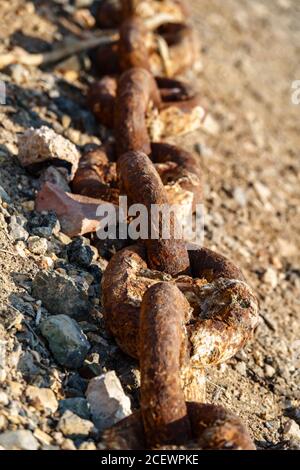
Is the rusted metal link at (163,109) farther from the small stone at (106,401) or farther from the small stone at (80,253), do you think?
the small stone at (106,401)

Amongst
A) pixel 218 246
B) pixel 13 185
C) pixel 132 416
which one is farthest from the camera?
pixel 218 246

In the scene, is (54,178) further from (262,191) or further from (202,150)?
(262,191)

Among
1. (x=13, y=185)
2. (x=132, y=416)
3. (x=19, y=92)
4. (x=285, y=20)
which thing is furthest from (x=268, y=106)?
(x=132, y=416)

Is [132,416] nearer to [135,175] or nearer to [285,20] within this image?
[135,175]

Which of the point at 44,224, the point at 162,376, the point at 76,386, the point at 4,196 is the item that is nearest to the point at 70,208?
the point at 44,224

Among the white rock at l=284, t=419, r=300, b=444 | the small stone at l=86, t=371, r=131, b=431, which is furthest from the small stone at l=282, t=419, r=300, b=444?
the small stone at l=86, t=371, r=131, b=431
